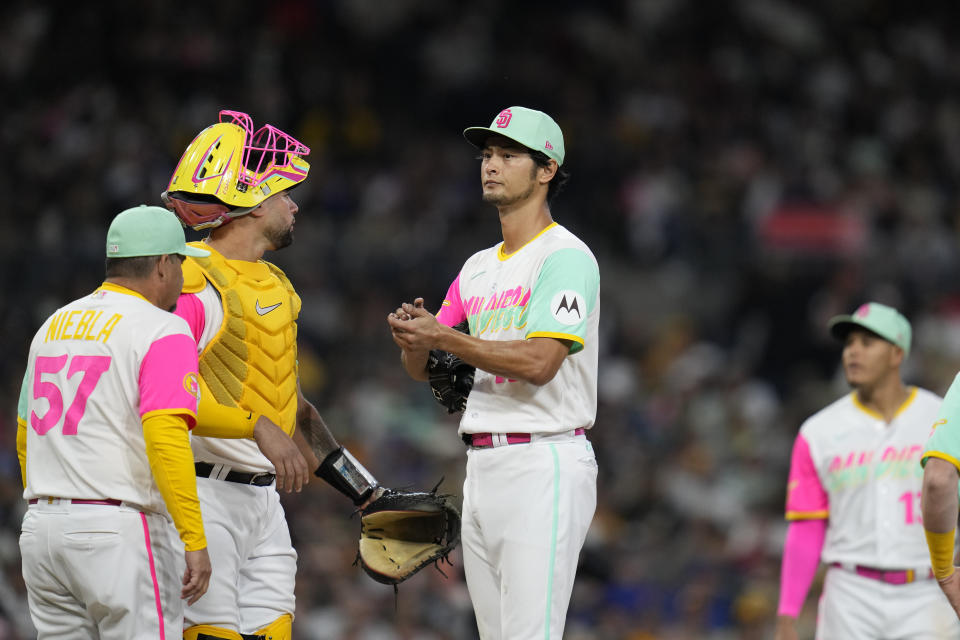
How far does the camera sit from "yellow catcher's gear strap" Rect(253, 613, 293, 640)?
5.04 m

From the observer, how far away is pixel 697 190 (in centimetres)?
1368

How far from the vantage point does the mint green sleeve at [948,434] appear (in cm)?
442

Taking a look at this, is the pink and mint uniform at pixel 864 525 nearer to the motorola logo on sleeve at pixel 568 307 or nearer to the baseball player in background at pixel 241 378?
the motorola logo on sleeve at pixel 568 307

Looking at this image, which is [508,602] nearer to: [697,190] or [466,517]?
[466,517]

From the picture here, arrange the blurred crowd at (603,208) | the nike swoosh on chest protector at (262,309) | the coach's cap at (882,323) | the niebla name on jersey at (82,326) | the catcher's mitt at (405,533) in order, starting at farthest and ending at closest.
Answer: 1. the blurred crowd at (603,208)
2. the coach's cap at (882,323)
3. the catcher's mitt at (405,533)
4. the nike swoosh on chest protector at (262,309)
5. the niebla name on jersey at (82,326)

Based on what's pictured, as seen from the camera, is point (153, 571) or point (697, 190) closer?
point (153, 571)

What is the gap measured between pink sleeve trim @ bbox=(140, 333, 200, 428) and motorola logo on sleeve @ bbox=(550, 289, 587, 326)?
1.35m

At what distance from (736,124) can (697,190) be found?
52.7 inches

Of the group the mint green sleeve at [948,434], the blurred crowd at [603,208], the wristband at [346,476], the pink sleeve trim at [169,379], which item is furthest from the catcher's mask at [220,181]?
the blurred crowd at [603,208]

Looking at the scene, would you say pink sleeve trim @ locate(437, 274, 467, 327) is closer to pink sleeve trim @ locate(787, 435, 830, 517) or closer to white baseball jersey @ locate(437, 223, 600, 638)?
white baseball jersey @ locate(437, 223, 600, 638)

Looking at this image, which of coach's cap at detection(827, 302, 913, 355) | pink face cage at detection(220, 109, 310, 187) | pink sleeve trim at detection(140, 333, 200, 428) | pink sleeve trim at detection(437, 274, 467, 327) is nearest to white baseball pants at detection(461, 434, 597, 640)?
pink sleeve trim at detection(437, 274, 467, 327)

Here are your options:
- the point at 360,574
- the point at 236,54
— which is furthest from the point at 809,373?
the point at 236,54

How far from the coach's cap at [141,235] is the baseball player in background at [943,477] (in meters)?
2.86

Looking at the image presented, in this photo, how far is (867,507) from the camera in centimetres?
621
